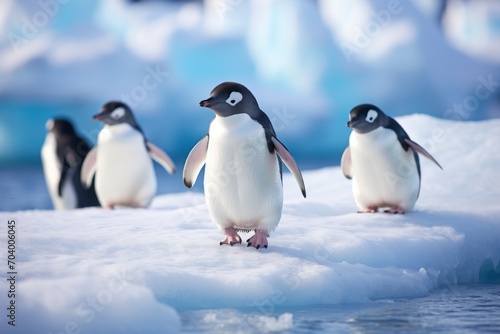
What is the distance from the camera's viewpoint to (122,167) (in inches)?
272

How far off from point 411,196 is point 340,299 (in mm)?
1973

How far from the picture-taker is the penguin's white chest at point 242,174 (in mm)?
4203

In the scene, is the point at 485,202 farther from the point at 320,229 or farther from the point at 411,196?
the point at 320,229

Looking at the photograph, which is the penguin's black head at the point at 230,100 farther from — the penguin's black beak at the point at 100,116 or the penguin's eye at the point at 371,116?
the penguin's black beak at the point at 100,116

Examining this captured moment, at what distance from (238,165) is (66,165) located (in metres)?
5.42

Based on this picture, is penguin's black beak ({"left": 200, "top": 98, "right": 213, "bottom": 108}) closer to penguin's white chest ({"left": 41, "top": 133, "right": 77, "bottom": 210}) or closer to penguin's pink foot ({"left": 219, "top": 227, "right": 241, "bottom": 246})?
penguin's pink foot ({"left": 219, "top": 227, "right": 241, "bottom": 246})

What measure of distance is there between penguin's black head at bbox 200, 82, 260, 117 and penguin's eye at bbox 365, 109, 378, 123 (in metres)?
1.46

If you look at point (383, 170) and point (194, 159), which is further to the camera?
point (383, 170)

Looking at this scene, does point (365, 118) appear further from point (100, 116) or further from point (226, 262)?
point (100, 116)

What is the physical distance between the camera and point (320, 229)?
15.5 ft

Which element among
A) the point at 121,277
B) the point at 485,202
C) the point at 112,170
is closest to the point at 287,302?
the point at 121,277

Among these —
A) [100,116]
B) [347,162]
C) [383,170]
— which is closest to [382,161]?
[383,170]

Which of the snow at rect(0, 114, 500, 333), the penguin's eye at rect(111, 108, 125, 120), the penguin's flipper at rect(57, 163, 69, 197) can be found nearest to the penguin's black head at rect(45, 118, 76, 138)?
the penguin's flipper at rect(57, 163, 69, 197)

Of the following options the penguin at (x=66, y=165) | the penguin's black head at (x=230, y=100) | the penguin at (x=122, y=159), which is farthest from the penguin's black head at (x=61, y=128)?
the penguin's black head at (x=230, y=100)
